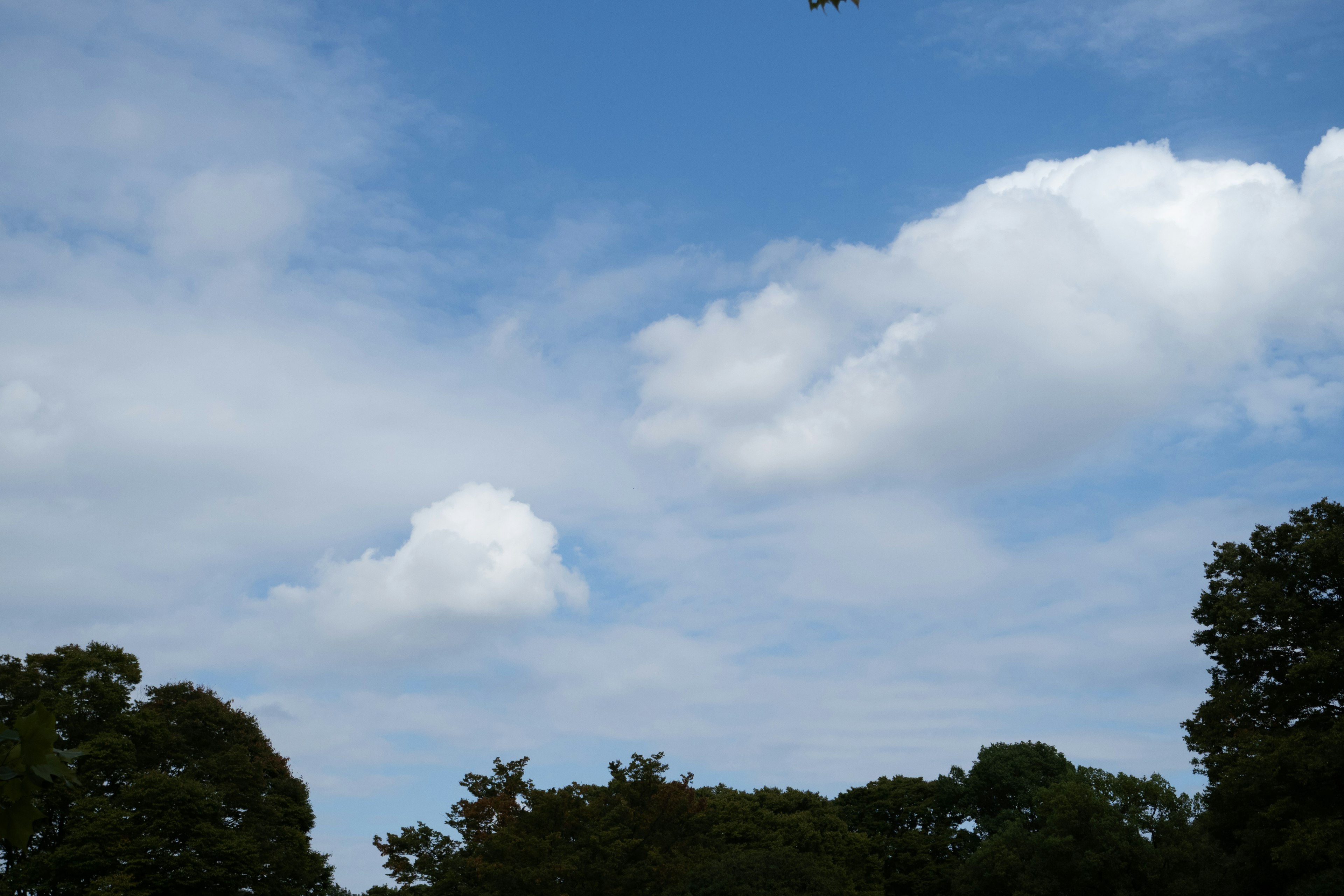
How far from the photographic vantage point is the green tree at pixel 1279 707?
26.8m

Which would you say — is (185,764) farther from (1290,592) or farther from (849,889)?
(1290,592)

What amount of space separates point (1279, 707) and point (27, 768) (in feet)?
110

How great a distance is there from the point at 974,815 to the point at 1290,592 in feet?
98.3

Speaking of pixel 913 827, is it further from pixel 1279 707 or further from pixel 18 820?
pixel 18 820

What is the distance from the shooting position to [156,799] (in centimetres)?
3731

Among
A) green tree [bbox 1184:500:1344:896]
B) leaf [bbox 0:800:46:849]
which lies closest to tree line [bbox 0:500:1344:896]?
green tree [bbox 1184:500:1344:896]

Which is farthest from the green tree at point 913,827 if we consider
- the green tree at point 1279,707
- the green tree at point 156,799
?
the green tree at point 156,799

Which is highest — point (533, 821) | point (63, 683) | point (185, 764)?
point (63, 683)

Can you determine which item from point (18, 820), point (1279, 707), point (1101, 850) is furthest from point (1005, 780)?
point (18, 820)

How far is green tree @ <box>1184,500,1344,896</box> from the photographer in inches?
1053

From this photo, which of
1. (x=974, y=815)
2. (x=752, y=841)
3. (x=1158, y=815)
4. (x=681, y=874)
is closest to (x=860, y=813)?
(x=974, y=815)

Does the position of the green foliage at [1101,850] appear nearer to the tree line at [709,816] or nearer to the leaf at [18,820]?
the tree line at [709,816]

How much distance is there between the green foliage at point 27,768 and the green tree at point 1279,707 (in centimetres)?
2964

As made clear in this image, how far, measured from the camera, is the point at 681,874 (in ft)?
117
